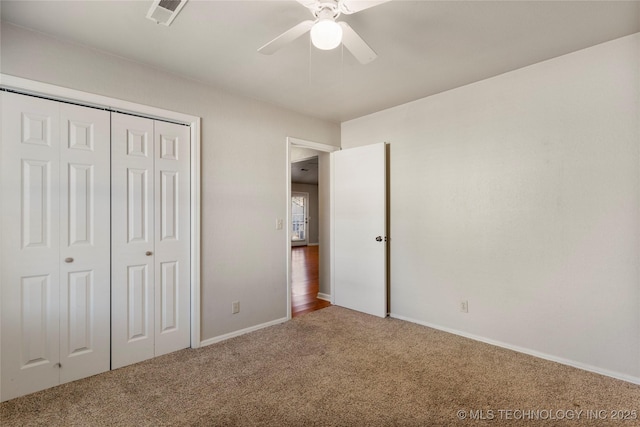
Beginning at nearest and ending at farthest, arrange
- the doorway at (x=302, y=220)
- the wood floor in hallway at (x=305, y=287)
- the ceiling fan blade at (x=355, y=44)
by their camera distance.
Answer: the ceiling fan blade at (x=355, y=44)
the wood floor in hallway at (x=305, y=287)
the doorway at (x=302, y=220)

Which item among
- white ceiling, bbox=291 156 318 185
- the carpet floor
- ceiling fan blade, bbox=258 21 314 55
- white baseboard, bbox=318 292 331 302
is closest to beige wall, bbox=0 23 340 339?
the carpet floor

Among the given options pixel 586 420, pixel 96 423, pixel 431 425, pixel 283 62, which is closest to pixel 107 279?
pixel 96 423

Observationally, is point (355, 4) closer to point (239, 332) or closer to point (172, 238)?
point (172, 238)

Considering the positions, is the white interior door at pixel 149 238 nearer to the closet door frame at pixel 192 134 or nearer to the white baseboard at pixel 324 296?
the closet door frame at pixel 192 134

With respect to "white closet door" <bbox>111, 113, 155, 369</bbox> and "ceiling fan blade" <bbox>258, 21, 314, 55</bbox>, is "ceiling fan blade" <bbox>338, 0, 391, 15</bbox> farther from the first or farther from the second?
"white closet door" <bbox>111, 113, 155, 369</bbox>

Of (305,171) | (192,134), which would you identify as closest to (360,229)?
(192,134)

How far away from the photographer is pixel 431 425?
183cm

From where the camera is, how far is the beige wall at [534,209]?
2301mm

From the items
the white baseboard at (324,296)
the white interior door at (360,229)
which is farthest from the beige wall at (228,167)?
the white baseboard at (324,296)

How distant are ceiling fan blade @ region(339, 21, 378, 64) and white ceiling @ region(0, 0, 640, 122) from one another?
30 centimetres

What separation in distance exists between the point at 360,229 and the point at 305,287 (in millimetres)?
1826

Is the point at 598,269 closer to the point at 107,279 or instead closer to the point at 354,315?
the point at 354,315

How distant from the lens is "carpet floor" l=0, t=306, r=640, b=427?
1.89 m

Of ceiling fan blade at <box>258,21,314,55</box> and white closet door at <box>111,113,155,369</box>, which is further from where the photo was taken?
white closet door at <box>111,113,155,369</box>
